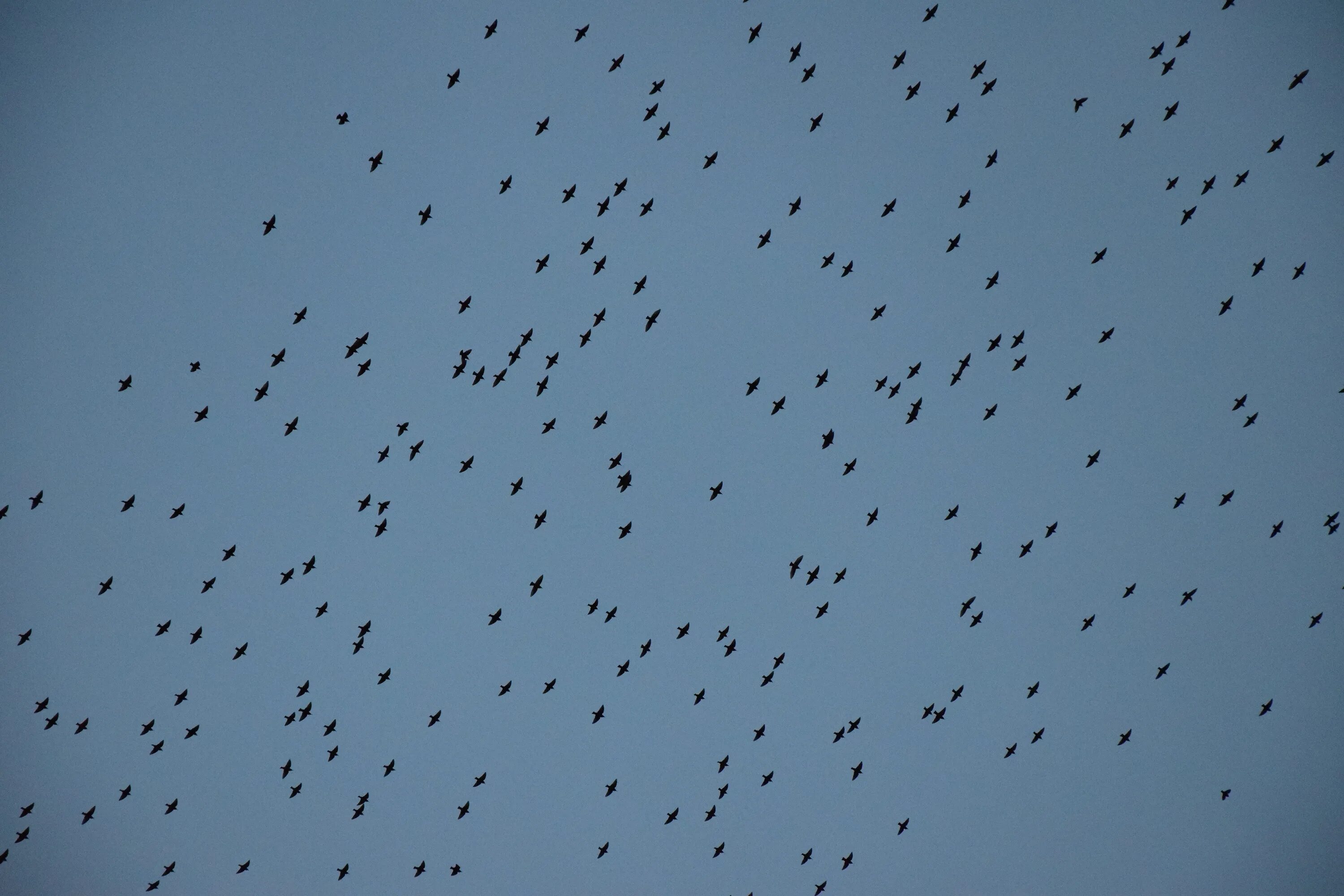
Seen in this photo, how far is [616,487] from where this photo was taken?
7750 centimetres

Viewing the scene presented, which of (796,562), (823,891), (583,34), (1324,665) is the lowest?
(1324,665)

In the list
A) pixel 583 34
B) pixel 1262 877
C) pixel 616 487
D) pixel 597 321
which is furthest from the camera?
pixel 616 487

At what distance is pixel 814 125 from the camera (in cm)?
3847

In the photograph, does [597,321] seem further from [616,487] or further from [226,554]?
[616,487]

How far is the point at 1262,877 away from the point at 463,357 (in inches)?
1934

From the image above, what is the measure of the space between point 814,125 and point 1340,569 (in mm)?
41289

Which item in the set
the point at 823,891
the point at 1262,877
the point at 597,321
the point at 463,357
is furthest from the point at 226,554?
the point at 1262,877

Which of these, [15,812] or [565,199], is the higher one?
[15,812]

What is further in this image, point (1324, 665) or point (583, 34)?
point (1324, 665)

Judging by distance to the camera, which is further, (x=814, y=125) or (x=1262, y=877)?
(x=1262, y=877)

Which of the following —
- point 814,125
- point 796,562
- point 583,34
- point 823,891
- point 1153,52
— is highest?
point 583,34

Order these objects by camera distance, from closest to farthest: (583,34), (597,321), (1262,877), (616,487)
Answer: (583,34) < (597,321) < (1262,877) < (616,487)

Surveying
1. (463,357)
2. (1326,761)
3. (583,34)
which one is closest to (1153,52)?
(583,34)

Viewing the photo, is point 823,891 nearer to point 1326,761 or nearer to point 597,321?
point 1326,761
